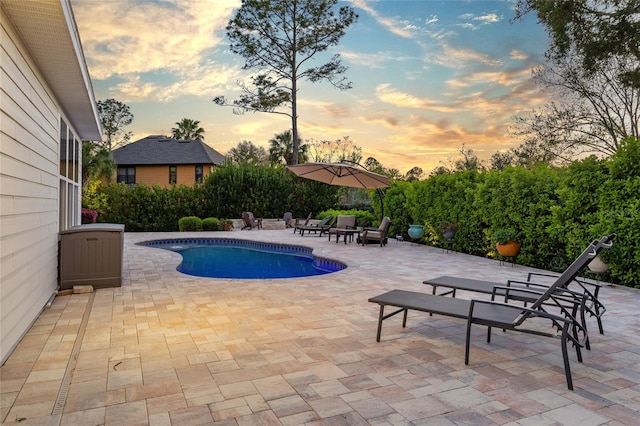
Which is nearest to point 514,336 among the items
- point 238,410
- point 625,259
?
point 238,410

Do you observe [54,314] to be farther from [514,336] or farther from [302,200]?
[302,200]

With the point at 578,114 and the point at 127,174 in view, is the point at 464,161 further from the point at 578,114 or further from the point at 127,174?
the point at 127,174

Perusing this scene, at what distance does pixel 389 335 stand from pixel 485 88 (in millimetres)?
14985

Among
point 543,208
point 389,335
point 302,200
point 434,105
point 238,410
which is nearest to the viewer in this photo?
point 238,410

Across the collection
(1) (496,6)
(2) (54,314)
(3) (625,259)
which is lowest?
(2) (54,314)

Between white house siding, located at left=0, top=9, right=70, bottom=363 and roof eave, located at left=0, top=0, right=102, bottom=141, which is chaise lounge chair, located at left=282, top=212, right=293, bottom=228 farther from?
white house siding, located at left=0, top=9, right=70, bottom=363

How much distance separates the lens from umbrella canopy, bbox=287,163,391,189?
12.4 metres

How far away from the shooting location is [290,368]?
130 inches

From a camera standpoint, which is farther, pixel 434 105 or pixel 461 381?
pixel 434 105

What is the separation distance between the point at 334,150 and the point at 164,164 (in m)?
12.7

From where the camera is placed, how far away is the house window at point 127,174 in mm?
31125

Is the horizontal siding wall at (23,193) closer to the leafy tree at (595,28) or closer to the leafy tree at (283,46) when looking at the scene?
the leafy tree at (595,28)

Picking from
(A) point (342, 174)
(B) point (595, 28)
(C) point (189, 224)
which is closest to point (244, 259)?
(A) point (342, 174)

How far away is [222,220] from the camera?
62.6 feet
